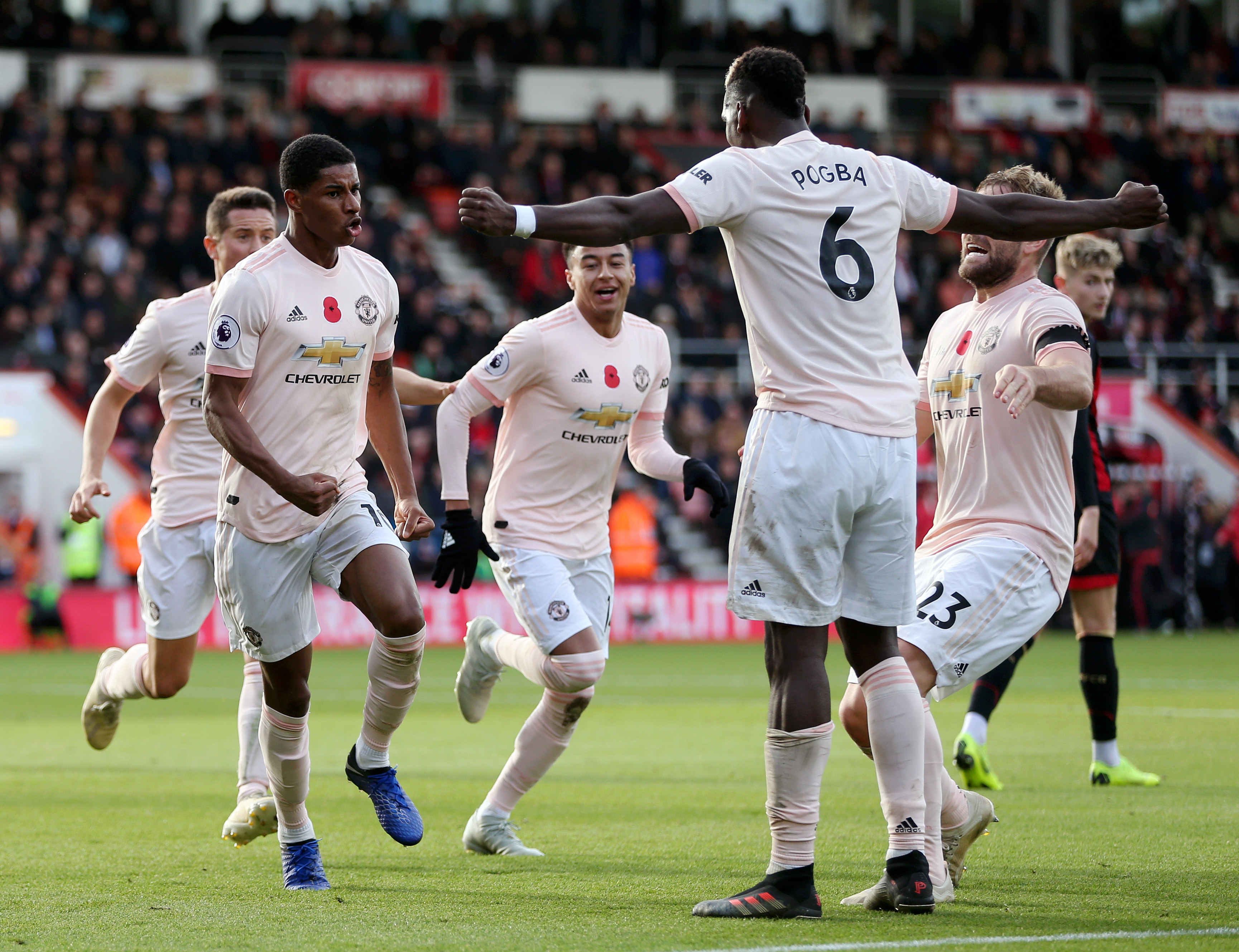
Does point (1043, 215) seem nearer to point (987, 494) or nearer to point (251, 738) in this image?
point (987, 494)

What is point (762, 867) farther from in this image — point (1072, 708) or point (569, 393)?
point (1072, 708)

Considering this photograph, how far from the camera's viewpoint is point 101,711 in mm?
8312

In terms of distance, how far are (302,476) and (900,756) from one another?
2.15 m

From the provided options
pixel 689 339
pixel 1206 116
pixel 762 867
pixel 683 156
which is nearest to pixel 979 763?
pixel 762 867

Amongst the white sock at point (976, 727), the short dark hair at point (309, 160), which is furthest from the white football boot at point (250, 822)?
the white sock at point (976, 727)

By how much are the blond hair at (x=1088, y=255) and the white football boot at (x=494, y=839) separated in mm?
3953

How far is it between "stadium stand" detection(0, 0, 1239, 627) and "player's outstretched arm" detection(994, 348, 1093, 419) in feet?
51.6

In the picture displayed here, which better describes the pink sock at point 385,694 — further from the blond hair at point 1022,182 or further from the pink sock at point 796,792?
the blond hair at point 1022,182

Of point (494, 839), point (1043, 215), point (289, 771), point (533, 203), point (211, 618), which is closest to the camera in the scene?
point (1043, 215)

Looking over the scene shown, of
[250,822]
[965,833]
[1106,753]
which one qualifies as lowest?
[1106,753]

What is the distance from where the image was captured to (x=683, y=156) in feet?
93.4

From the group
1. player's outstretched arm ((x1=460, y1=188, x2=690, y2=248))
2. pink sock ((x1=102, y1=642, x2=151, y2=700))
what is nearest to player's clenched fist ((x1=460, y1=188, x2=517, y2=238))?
player's outstretched arm ((x1=460, y1=188, x2=690, y2=248))

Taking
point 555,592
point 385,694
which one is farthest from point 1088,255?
point 385,694

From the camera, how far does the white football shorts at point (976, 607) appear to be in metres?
5.69
